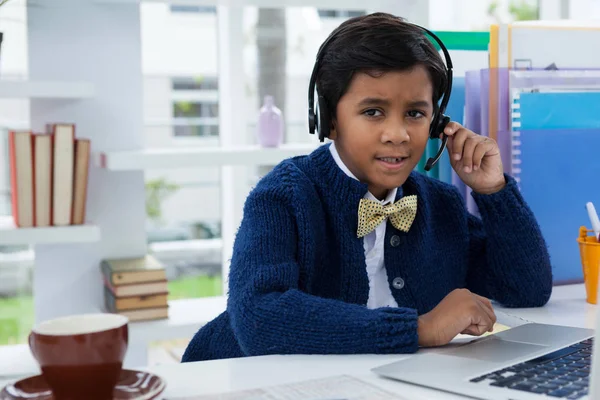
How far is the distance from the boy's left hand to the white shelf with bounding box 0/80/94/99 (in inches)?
43.5

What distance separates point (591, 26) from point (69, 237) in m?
1.37

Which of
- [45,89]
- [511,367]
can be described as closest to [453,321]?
[511,367]

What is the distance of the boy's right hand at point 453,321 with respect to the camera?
38.6 inches

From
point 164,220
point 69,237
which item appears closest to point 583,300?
point 69,237

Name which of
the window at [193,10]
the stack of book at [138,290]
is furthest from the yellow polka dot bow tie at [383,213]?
the window at [193,10]

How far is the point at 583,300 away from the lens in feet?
4.32

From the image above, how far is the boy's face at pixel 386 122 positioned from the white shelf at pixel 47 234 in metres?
1.04

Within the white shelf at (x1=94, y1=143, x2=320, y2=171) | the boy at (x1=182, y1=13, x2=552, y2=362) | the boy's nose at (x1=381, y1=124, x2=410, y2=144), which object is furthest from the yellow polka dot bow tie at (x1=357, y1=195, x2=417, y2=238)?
the white shelf at (x1=94, y1=143, x2=320, y2=171)

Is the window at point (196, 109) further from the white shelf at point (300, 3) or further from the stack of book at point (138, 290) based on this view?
the stack of book at point (138, 290)

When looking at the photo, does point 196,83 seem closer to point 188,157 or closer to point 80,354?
point 188,157

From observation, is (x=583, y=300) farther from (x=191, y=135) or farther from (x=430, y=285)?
(x=191, y=135)

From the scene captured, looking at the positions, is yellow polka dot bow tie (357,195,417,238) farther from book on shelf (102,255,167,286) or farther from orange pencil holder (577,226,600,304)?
book on shelf (102,255,167,286)

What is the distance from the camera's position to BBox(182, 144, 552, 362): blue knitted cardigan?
3.20ft

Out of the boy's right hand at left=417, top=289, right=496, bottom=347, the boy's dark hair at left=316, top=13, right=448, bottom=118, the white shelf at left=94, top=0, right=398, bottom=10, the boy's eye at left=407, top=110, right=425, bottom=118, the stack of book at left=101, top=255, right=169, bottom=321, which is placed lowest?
the stack of book at left=101, top=255, right=169, bottom=321
